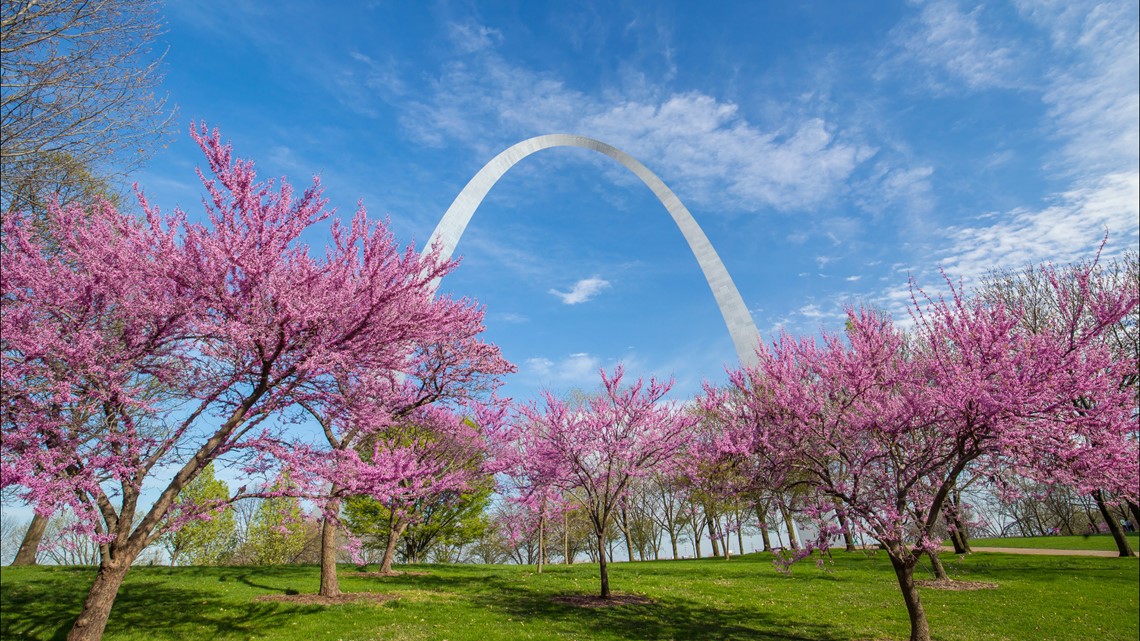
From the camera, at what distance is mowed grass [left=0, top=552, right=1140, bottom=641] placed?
1023 cm

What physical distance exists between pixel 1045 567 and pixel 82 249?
82.9ft

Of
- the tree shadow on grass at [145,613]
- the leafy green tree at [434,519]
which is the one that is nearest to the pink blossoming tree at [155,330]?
the tree shadow on grass at [145,613]

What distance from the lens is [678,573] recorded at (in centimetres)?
1906

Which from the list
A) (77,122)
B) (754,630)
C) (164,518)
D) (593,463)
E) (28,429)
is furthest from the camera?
(593,463)

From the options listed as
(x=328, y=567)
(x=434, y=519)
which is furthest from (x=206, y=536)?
(x=328, y=567)

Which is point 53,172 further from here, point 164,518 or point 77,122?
point 164,518

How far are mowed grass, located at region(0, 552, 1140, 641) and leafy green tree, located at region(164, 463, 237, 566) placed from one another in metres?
7.14

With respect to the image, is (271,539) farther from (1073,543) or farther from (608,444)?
(1073,543)

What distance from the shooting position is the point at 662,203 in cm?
3841

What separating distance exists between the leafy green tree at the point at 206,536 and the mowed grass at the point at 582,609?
7142 mm

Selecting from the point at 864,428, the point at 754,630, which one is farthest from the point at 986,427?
the point at 754,630

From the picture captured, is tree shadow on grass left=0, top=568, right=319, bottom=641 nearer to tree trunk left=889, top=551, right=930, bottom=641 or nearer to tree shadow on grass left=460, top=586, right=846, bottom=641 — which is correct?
tree shadow on grass left=460, top=586, right=846, bottom=641

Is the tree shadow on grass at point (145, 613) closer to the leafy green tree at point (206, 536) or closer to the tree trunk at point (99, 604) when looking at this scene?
the tree trunk at point (99, 604)

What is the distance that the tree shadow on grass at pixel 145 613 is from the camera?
1008 cm
